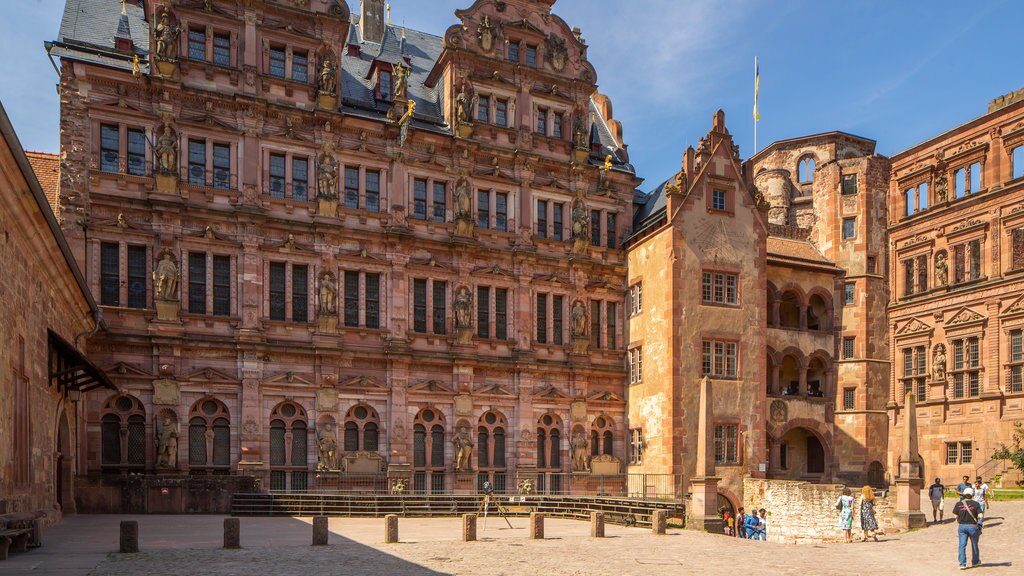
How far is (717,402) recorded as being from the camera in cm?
3806

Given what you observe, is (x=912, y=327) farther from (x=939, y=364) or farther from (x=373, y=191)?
(x=373, y=191)

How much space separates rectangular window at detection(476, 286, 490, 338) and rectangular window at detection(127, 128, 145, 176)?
14748 mm

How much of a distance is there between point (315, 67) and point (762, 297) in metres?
22.6

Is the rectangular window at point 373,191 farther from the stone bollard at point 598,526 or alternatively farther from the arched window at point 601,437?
the stone bollard at point 598,526

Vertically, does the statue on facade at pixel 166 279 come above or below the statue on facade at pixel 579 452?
above

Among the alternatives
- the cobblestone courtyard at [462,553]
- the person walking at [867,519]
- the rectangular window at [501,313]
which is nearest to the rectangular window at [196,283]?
the cobblestone courtyard at [462,553]

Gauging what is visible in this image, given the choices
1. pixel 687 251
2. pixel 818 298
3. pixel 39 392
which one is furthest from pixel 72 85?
pixel 818 298

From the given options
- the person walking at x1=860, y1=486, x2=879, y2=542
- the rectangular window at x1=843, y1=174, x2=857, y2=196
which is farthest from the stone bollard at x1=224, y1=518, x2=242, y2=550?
the rectangular window at x1=843, y1=174, x2=857, y2=196

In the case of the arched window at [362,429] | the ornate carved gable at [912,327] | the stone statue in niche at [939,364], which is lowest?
→ the arched window at [362,429]

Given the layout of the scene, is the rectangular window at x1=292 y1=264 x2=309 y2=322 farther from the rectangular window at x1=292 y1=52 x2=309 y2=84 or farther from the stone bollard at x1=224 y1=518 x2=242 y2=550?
the stone bollard at x1=224 y1=518 x2=242 y2=550

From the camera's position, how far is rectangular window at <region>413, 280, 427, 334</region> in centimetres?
3769

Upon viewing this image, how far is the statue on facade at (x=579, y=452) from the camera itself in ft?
129

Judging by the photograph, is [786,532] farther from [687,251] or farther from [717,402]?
[687,251]

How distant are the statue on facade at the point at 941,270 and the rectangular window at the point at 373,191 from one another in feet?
93.4
